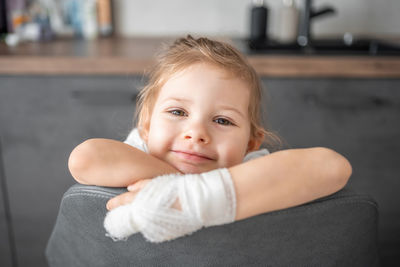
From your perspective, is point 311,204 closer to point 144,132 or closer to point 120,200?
point 120,200

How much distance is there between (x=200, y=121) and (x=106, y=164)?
269 millimetres

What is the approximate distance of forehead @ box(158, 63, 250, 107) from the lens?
0.72 metres

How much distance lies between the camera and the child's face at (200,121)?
2.33 feet

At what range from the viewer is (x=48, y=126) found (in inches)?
52.4

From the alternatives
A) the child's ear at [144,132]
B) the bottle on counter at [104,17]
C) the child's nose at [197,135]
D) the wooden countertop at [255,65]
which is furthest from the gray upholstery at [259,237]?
the bottle on counter at [104,17]

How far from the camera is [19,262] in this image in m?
1.50

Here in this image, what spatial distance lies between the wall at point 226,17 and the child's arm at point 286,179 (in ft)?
4.96

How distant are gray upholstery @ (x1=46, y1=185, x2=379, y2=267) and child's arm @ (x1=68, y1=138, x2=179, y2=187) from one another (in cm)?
4

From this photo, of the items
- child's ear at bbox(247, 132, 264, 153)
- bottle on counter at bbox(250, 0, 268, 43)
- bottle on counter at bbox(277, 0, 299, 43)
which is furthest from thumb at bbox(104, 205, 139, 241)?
bottle on counter at bbox(277, 0, 299, 43)

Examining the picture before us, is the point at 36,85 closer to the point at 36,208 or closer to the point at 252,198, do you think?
the point at 36,208

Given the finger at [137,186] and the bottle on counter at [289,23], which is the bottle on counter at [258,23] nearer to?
the bottle on counter at [289,23]

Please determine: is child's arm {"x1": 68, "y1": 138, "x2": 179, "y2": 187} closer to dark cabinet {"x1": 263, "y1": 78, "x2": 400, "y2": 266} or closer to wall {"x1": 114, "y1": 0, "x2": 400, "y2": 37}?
dark cabinet {"x1": 263, "y1": 78, "x2": 400, "y2": 266}

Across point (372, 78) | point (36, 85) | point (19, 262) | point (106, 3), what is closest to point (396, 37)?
point (372, 78)

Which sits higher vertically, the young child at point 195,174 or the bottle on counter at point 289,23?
the bottle on counter at point 289,23
